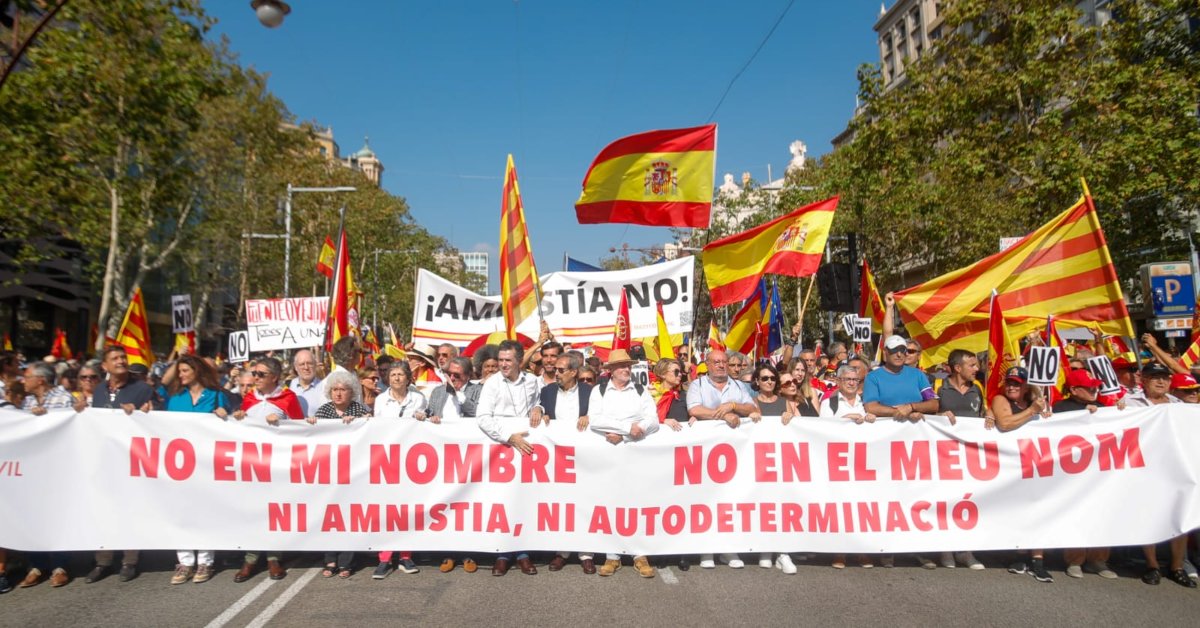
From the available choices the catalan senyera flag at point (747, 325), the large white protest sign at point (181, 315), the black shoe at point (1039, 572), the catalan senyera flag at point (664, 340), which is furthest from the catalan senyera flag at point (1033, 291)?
the large white protest sign at point (181, 315)

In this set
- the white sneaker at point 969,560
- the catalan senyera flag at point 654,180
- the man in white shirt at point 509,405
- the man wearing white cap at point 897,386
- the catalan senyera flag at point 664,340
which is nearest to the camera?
the man in white shirt at point 509,405

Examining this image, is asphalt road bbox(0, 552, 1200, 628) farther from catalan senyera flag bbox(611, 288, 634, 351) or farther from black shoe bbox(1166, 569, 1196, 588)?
catalan senyera flag bbox(611, 288, 634, 351)

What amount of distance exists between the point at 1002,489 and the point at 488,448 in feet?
12.4

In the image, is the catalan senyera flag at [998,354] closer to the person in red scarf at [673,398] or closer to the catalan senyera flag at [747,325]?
the person in red scarf at [673,398]

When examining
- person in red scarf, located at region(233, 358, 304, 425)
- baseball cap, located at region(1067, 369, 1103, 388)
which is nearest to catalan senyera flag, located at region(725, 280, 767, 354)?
baseball cap, located at region(1067, 369, 1103, 388)

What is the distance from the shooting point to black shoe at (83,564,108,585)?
570 cm

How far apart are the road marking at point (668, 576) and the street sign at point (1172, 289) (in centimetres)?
1041

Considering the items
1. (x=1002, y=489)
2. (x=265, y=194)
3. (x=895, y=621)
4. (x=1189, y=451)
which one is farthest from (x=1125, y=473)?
(x=265, y=194)

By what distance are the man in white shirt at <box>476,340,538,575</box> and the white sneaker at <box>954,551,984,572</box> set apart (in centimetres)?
321

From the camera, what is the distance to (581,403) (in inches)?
245

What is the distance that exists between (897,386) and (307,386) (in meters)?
4.90

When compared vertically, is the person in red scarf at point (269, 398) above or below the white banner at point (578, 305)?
below

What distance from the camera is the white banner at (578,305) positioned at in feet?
36.3

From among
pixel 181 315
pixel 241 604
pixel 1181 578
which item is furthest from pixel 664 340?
pixel 181 315
